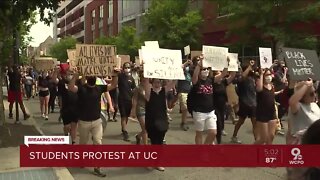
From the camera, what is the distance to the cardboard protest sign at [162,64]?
7.07m

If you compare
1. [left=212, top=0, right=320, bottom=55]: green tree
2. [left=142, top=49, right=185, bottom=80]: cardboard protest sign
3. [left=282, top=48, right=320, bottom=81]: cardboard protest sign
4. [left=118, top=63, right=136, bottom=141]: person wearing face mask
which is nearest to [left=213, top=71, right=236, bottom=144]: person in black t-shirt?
[left=142, top=49, right=185, bottom=80]: cardboard protest sign

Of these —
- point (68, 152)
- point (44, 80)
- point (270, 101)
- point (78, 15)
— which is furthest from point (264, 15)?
point (78, 15)

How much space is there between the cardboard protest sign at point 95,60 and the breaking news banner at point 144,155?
2.22 m

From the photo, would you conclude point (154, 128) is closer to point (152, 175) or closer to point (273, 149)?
point (152, 175)

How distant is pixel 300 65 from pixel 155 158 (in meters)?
1.92

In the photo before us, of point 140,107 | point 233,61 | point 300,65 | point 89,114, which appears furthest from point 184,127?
point 300,65

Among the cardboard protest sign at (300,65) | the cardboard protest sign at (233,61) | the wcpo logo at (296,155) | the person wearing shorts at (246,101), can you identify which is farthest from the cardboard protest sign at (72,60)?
the wcpo logo at (296,155)

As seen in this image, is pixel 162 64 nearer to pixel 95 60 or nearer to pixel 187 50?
pixel 95 60

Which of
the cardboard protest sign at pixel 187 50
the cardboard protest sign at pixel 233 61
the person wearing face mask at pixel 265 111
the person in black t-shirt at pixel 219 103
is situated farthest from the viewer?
the cardboard protest sign at pixel 187 50

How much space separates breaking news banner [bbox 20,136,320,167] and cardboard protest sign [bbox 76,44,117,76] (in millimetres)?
2223

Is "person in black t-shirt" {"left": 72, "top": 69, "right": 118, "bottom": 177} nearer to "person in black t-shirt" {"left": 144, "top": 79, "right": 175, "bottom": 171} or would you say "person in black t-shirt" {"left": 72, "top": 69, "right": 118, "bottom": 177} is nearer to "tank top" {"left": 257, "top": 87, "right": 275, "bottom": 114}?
"person in black t-shirt" {"left": 144, "top": 79, "right": 175, "bottom": 171}

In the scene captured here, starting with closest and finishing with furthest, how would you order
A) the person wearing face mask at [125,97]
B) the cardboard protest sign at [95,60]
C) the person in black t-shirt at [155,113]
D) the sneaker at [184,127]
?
the person in black t-shirt at [155,113]
the cardboard protest sign at [95,60]
the person wearing face mask at [125,97]
the sneaker at [184,127]

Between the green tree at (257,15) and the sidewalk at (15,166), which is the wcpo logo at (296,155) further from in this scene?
the sidewalk at (15,166)

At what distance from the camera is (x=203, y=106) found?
7.40 meters
